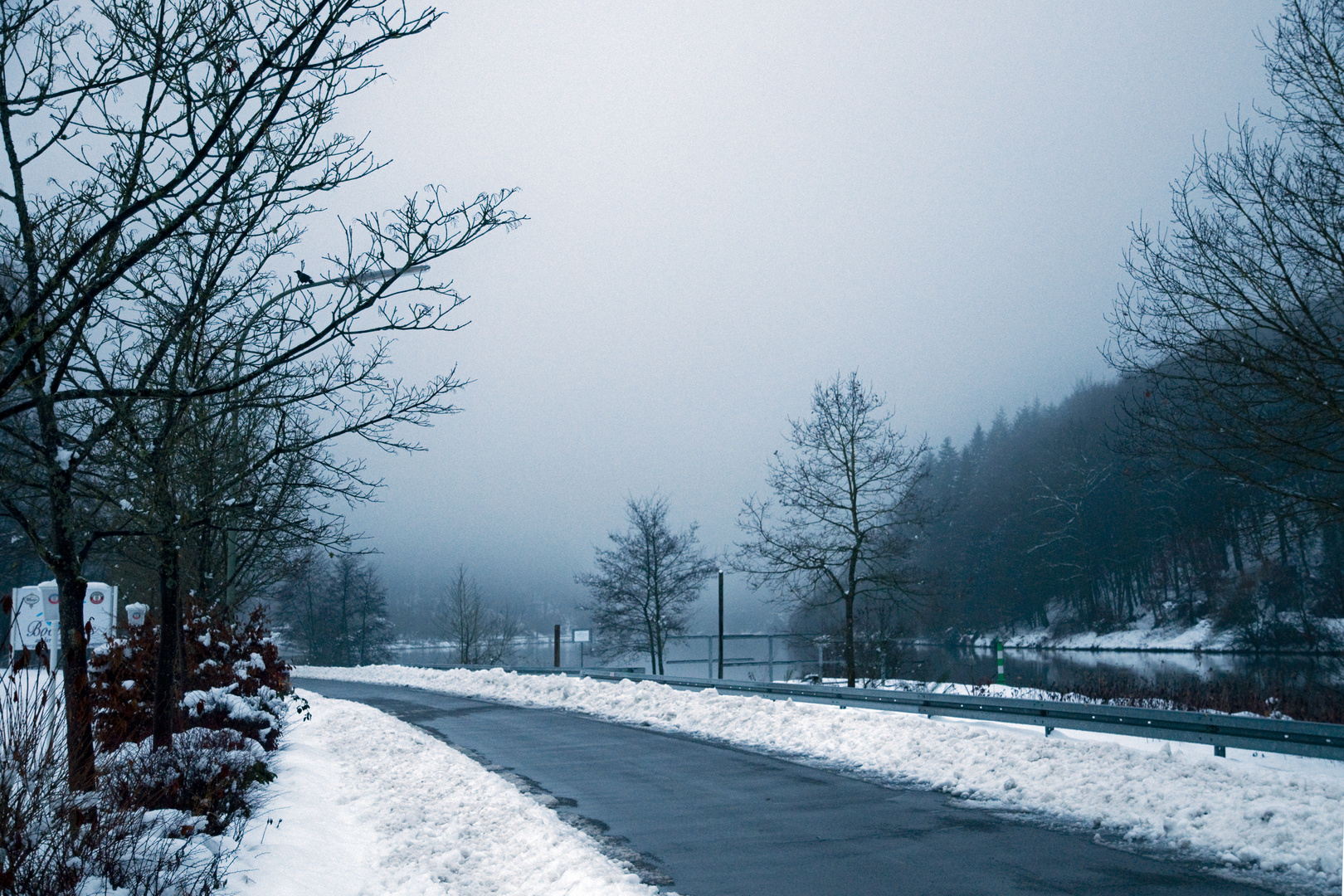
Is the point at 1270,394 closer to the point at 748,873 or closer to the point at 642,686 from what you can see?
the point at 748,873

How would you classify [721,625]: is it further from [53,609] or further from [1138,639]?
[1138,639]

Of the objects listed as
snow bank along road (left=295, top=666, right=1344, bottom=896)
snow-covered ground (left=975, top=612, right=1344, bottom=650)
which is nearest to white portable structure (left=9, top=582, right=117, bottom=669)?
snow bank along road (left=295, top=666, right=1344, bottom=896)

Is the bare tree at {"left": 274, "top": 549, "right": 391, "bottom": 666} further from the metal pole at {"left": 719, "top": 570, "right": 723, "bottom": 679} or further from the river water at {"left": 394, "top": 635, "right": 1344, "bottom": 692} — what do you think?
the metal pole at {"left": 719, "top": 570, "right": 723, "bottom": 679}

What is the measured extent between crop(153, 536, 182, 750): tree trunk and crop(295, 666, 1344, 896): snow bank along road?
4.03 m

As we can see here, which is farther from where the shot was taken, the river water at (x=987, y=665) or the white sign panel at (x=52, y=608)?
the river water at (x=987, y=665)

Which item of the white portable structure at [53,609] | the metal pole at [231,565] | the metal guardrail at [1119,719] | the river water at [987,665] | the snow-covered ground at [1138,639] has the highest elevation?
the metal pole at [231,565]

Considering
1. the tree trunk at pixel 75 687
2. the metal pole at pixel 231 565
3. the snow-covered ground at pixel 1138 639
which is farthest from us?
the snow-covered ground at pixel 1138 639

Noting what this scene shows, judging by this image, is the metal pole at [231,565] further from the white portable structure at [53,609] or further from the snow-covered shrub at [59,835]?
the snow-covered shrub at [59,835]

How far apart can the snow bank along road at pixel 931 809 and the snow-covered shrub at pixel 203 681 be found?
3325 millimetres

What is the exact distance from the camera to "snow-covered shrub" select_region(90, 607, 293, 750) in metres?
8.72

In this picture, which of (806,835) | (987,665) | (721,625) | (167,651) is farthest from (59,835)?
(987,665)

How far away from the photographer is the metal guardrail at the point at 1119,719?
8898mm

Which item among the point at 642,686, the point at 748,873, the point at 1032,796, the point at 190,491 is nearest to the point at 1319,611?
the point at 642,686

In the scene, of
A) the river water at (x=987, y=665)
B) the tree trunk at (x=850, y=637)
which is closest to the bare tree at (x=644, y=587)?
the river water at (x=987, y=665)
